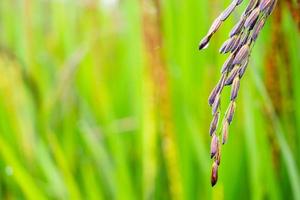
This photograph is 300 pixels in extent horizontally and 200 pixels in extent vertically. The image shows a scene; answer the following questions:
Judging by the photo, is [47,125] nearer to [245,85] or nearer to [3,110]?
[3,110]

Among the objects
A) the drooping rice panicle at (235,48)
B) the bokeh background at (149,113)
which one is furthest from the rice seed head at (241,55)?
the bokeh background at (149,113)

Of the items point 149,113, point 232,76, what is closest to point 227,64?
point 232,76

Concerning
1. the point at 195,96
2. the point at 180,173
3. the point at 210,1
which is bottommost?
the point at 180,173


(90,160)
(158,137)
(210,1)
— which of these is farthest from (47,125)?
(210,1)

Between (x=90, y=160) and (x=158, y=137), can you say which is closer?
(x=158, y=137)

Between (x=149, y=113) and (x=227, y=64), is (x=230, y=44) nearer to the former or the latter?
(x=227, y=64)

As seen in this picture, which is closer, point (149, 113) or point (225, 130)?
point (225, 130)
